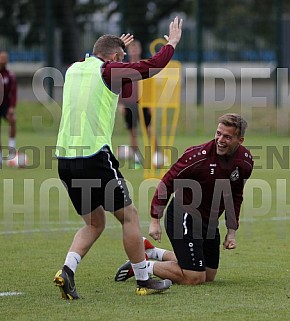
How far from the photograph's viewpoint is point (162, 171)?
16297mm

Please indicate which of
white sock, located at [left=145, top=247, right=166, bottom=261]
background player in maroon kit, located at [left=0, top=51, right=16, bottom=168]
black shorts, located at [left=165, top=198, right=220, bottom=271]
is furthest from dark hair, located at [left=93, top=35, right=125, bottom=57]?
background player in maroon kit, located at [left=0, top=51, right=16, bottom=168]

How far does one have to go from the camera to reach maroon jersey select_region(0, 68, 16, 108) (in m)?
19.2

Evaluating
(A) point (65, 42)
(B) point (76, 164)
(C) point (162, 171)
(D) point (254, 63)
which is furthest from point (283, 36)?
(B) point (76, 164)

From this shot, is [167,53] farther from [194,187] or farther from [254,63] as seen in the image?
[254,63]

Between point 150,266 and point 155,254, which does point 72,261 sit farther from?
point 155,254

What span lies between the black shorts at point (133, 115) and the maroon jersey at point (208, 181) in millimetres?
9680

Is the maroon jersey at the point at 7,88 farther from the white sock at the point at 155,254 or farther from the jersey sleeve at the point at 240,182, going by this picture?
the jersey sleeve at the point at 240,182

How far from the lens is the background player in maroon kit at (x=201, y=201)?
7586 mm

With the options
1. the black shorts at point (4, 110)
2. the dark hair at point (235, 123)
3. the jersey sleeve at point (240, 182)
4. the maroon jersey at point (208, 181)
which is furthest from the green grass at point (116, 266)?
the black shorts at point (4, 110)

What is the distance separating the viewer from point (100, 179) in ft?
23.3

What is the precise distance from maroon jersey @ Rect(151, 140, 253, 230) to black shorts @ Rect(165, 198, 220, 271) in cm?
12

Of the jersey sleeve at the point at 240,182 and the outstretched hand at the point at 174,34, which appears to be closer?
the outstretched hand at the point at 174,34

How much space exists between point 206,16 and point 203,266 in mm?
21177

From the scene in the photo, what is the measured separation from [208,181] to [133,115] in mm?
10361
